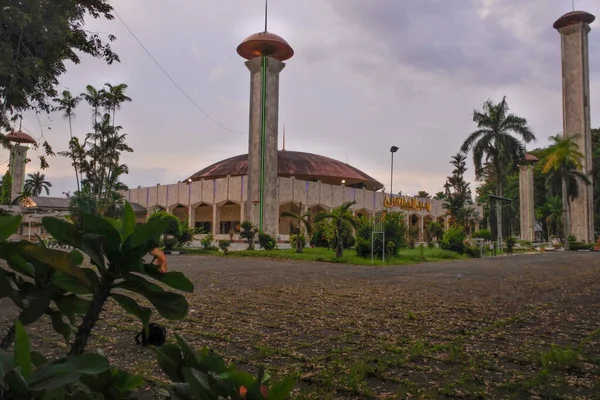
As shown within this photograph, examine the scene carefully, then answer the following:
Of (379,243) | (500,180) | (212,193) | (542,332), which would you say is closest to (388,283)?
(542,332)

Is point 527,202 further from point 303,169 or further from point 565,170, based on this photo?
point 303,169

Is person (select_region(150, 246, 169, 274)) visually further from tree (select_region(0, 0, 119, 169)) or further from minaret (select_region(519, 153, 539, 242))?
minaret (select_region(519, 153, 539, 242))

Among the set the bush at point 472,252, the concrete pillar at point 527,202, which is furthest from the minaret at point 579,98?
the bush at point 472,252

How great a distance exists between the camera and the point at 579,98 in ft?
144

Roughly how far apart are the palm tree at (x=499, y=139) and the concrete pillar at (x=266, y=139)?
15.1 m

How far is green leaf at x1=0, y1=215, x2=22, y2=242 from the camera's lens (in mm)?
843

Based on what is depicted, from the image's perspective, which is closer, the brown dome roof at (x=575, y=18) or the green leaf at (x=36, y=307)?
the green leaf at (x=36, y=307)

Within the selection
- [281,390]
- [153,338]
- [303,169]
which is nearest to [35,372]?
[281,390]

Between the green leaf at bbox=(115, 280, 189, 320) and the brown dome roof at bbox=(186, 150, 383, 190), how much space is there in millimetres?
45965

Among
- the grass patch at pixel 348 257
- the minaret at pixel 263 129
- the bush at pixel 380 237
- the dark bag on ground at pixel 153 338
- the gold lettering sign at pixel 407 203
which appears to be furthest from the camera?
the gold lettering sign at pixel 407 203

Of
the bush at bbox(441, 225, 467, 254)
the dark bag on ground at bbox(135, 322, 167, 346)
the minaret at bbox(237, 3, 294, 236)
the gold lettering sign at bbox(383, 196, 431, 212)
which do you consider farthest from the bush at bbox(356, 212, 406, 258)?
the gold lettering sign at bbox(383, 196, 431, 212)

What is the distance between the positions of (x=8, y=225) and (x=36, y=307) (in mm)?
181

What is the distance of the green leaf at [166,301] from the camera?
0.92 metres

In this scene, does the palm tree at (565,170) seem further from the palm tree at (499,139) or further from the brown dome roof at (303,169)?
the brown dome roof at (303,169)
